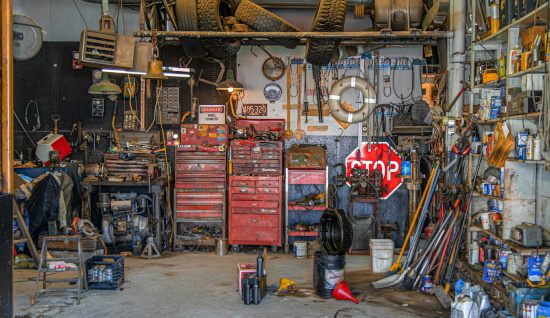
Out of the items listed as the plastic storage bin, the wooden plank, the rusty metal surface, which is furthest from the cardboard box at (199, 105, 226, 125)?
the wooden plank

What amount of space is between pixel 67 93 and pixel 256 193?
326cm

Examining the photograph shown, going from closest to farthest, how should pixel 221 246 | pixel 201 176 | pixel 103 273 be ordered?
pixel 103 273
pixel 221 246
pixel 201 176

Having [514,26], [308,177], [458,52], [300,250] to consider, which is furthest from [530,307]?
[308,177]

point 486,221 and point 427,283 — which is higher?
point 486,221

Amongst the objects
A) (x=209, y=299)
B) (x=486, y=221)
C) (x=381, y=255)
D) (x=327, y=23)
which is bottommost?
(x=209, y=299)

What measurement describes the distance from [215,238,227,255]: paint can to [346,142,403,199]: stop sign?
208 centimetres

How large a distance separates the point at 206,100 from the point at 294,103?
4.35 feet

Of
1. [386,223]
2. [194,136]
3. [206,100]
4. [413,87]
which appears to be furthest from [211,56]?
[386,223]

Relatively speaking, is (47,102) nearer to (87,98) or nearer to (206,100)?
(87,98)

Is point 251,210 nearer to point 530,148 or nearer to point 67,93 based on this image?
point 67,93

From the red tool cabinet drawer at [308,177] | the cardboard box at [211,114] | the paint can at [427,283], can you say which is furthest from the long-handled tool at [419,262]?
the cardboard box at [211,114]

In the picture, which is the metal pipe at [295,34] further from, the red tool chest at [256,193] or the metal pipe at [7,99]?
the metal pipe at [7,99]

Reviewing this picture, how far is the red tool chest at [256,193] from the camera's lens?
714cm

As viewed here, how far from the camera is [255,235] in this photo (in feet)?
23.5
